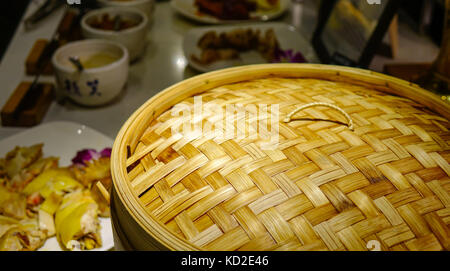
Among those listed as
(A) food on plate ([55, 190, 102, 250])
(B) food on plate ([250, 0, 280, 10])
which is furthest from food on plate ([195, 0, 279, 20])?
(A) food on plate ([55, 190, 102, 250])

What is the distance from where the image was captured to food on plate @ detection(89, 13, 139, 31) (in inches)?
72.2

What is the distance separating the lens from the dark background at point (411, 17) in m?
1.66

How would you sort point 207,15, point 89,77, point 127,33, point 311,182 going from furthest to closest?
point 207,15 < point 127,33 < point 89,77 < point 311,182

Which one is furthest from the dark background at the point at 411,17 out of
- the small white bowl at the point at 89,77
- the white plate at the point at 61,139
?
the white plate at the point at 61,139

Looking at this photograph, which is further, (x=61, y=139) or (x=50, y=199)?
(x=61, y=139)

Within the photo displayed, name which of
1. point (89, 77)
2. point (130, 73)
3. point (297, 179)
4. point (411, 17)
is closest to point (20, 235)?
point (89, 77)

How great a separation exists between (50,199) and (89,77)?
478 mm

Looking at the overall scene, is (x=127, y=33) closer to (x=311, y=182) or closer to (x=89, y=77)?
(x=89, y=77)

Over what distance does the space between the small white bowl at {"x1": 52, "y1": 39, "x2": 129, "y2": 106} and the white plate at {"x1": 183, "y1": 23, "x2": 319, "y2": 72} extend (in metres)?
0.30

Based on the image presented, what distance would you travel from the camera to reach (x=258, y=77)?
3.10ft

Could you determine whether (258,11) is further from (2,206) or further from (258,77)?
(2,206)

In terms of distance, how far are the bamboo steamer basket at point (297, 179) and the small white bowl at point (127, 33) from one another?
37.2 inches

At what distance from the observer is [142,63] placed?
5.85 ft

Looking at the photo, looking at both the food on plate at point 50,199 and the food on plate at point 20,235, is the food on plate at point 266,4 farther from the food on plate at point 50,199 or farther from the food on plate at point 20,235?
the food on plate at point 20,235
